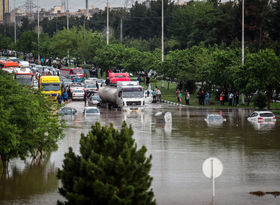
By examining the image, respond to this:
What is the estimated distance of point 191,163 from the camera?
2992 cm

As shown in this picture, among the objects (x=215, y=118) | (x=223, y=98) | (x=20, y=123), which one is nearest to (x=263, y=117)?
(x=215, y=118)

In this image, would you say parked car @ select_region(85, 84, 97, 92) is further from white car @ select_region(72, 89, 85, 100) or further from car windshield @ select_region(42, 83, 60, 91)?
car windshield @ select_region(42, 83, 60, 91)

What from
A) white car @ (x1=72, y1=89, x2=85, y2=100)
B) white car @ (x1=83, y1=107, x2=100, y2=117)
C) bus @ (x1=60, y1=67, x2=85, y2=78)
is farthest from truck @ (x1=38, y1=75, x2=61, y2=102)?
bus @ (x1=60, y1=67, x2=85, y2=78)

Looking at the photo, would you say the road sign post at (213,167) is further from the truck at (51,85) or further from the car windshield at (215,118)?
the truck at (51,85)

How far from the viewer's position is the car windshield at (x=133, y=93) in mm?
59344

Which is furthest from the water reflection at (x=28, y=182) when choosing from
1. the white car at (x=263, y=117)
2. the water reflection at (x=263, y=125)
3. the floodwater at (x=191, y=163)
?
the white car at (x=263, y=117)

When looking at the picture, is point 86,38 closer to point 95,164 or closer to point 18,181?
point 18,181

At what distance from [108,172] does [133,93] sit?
43.8 m

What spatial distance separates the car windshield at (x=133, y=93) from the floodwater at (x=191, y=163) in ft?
27.2

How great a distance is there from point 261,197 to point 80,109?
40287 mm

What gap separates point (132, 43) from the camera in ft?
464

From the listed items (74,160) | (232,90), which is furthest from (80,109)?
(74,160)

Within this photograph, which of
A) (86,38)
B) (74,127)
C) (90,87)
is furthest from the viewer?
(86,38)

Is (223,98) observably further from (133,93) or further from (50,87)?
(50,87)
